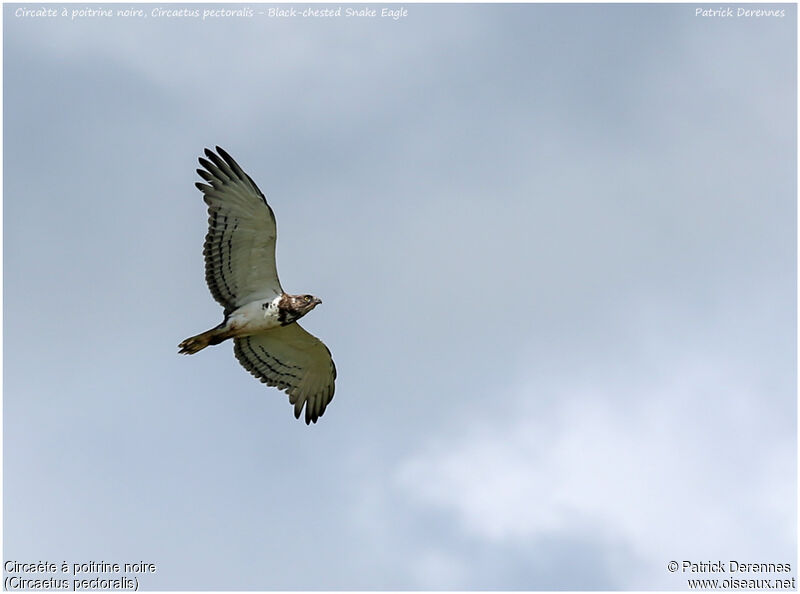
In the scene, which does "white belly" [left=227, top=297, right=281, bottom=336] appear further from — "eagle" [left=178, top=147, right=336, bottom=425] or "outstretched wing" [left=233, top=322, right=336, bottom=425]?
"outstretched wing" [left=233, top=322, right=336, bottom=425]

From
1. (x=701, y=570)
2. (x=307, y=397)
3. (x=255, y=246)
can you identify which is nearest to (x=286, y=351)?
(x=307, y=397)

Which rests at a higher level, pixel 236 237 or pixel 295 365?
pixel 236 237

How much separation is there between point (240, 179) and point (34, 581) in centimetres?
959

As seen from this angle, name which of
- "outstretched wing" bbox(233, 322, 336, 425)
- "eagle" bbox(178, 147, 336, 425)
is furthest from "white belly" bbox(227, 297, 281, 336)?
"outstretched wing" bbox(233, 322, 336, 425)

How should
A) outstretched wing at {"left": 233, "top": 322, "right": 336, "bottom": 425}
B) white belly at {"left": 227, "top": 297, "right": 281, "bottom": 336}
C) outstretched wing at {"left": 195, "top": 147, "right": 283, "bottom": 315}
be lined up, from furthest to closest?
1. outstretched wing at {"left": 233, "top": 322, "right": 336, "bottom": 425}
2. white belly at {"left": 227, "top": 297, "right": 281, "bottom": 336}
3. outstretched wing at {"left": 195, "top": 147, "right": 283, "bottom": 315}

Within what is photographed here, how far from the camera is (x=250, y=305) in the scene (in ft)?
92.6

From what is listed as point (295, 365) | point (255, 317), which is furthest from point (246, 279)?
point (295, 365)

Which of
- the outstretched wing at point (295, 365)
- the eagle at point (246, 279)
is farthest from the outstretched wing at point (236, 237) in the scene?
the outstretched wing at point (295, 365)

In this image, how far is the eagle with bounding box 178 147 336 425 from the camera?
27266 mm

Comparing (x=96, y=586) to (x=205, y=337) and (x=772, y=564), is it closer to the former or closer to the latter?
(x=205, y=337)

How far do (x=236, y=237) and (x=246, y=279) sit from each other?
1.08 m

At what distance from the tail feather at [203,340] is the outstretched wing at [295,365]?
1.37 meters

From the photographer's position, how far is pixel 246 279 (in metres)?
28.3

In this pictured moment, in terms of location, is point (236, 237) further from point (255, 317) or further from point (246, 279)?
point (255, 317)
